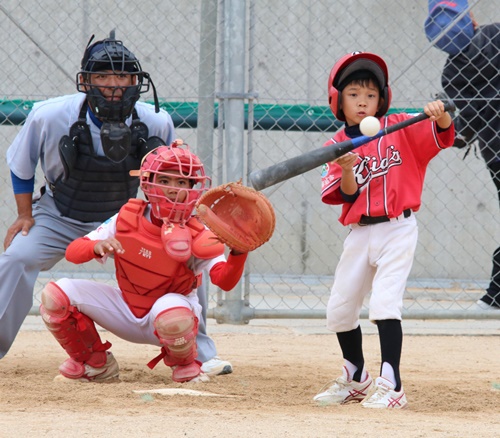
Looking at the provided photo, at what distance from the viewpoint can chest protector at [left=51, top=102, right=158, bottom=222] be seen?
4.57 meters

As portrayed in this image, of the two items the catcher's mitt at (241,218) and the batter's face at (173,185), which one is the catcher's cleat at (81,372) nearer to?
the batter's face at (173,185)

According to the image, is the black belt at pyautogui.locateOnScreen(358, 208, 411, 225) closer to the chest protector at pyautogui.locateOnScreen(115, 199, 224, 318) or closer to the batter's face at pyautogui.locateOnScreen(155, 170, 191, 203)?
the chest protector at pyautogui.locateOnScreen(115, 199, 224, 318)

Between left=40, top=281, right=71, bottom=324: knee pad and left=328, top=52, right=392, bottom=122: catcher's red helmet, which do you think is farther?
left=40, top=281, right=71, bottom=324: knee pad

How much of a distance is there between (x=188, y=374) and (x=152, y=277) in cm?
46

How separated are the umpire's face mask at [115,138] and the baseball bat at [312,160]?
0.95 metres

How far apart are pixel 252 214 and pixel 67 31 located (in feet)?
16.2

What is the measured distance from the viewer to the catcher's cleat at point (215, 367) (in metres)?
4.50

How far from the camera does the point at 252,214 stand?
3914 millimetres

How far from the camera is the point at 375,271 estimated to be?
402 cm

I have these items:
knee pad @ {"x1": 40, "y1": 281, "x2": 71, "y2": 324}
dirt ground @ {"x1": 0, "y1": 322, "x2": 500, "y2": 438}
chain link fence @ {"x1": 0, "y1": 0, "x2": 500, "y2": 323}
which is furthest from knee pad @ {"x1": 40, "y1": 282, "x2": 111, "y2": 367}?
chain link fence @ {"x1": 0, "y1": 0, "x2": 500, "y2": 323}

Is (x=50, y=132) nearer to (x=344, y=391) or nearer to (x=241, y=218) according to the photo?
(x=241, y=218)

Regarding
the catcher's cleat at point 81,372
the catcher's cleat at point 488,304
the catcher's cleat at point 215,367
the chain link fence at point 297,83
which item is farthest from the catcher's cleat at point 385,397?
the chain link fence at point 297,83

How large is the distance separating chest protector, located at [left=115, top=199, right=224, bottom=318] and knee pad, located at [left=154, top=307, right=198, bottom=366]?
17 centimetres

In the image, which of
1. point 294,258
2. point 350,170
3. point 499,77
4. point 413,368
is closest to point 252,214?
point 350,170
